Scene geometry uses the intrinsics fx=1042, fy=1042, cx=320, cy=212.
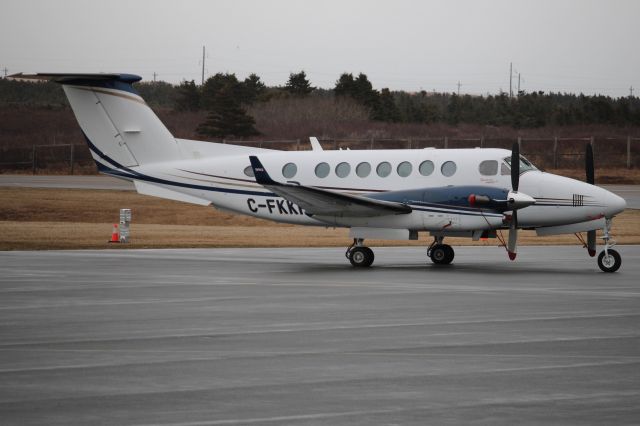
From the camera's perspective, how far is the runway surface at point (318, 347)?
9.21m

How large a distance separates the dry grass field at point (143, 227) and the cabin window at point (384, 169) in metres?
9.37

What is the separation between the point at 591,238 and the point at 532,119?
246ft

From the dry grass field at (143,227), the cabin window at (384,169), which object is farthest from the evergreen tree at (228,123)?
the cabin window at (384,169)

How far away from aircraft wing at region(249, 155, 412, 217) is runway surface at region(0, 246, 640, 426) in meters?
1.84

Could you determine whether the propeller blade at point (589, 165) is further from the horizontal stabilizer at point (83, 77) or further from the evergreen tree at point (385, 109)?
the evergreen tree at point (385, 109)

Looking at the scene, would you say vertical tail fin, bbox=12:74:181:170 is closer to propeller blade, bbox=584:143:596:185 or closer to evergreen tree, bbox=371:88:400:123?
propeller blade, bbox=584:143:596:185

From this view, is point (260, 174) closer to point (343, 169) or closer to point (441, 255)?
point (343, 169)

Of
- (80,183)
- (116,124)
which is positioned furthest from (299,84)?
(116,124)

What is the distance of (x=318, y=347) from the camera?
12.8 m

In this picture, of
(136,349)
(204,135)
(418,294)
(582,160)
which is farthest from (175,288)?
(204,135)

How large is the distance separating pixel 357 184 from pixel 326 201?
5.85 ft

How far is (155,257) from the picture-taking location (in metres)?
28.5

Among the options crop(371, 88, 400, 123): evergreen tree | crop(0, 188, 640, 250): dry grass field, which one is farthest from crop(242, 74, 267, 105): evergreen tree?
crop(0, 188, 640, 250): dry grass field

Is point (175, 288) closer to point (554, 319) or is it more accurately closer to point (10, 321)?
point (10, 321)
